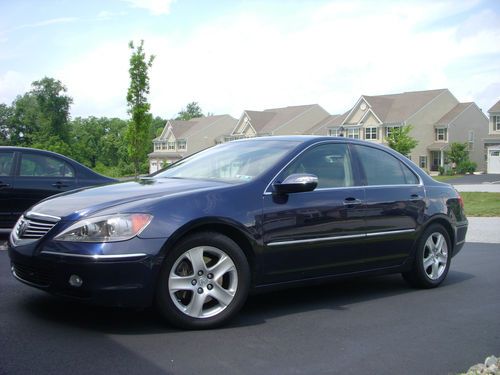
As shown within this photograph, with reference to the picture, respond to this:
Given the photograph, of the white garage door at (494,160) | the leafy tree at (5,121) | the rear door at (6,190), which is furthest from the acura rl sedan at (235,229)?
the leafy tree at (5,121)

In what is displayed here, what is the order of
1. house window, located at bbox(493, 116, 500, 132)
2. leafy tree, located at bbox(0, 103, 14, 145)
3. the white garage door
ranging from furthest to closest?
1. leafy tree, located at bbox(0, 103, 14, 145)
2. house window, located at bbox(493, 116, 500, 132)
3. the white garage door

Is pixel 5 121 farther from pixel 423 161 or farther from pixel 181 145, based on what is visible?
pixel 423 161

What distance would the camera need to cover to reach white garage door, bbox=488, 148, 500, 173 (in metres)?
60.1

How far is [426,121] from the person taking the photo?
63.8 meters

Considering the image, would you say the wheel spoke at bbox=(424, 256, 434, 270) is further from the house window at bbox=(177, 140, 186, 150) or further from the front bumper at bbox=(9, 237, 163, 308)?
the house window at bbox=(177, 140, 186, 150)

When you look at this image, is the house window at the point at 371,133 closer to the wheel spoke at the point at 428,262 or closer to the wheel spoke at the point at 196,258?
the wheel spoke at the point at 428,262

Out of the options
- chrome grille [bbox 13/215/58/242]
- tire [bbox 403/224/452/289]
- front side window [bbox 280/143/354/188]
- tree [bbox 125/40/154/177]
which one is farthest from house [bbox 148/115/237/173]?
chrome grille [bbox 13/215/58/242]

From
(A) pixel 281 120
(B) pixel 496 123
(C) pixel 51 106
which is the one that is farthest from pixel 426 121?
(C) pixel 51 106

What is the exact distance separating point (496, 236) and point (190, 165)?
795 cm

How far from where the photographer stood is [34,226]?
16.0 feet

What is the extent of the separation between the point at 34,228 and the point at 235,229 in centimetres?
159

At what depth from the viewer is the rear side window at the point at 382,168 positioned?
6375 mm

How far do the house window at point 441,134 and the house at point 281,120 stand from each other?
55.5 ft

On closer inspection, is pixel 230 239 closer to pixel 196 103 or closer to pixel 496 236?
pixel 496 236
